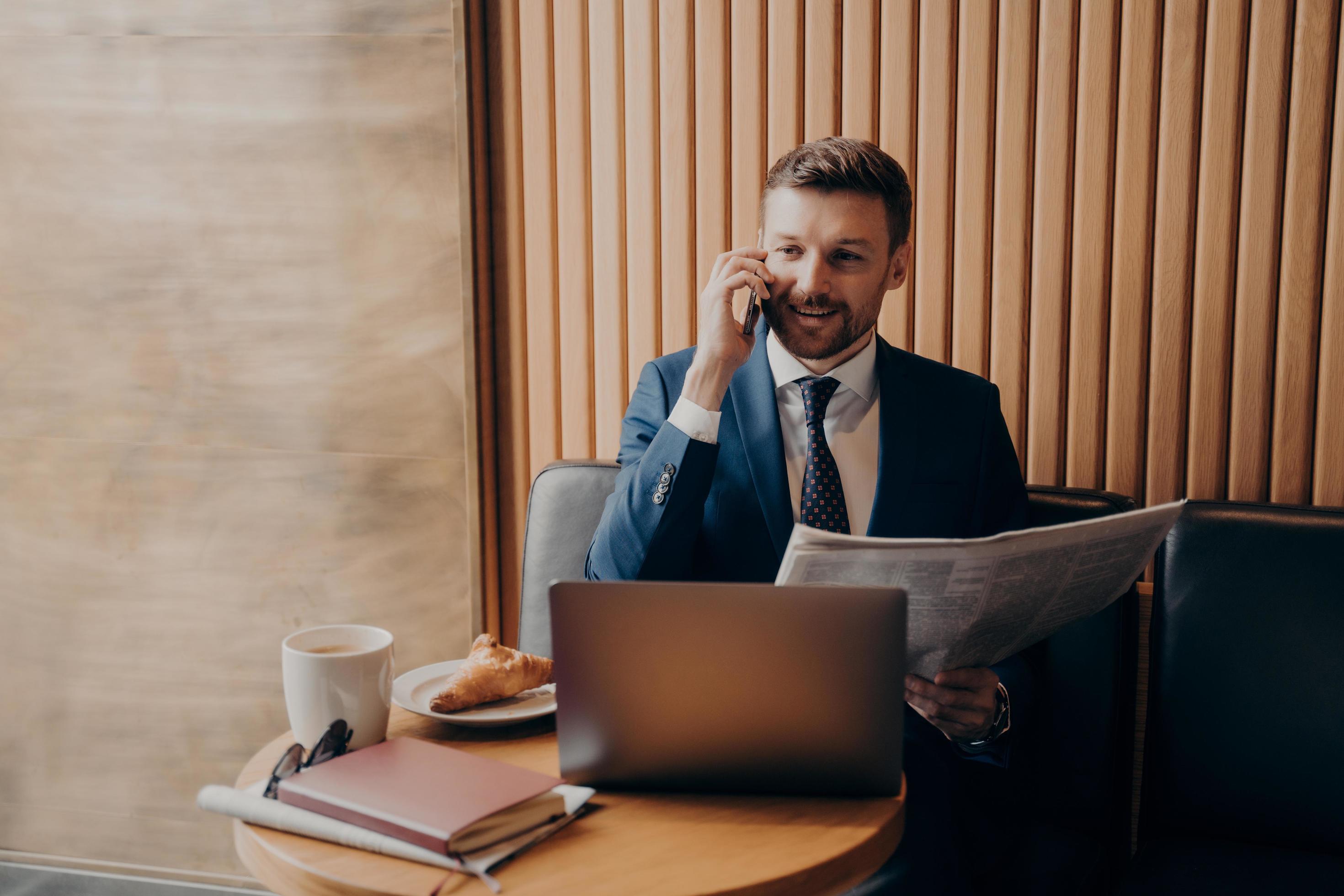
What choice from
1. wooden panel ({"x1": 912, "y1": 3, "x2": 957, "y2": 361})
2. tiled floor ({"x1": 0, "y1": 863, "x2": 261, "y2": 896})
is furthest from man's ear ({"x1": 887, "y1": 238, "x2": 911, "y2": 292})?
tiled floor ({"x1": 0, "y1": 863, "x2": 261, "y2": 896})

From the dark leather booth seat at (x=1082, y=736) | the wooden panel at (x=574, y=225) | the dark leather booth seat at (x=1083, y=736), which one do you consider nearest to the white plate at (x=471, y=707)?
the dark leather booth seat at (x=1083, y=736)

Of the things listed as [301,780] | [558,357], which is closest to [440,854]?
[301,780]

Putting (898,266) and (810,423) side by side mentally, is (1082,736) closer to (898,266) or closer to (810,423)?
(810,423)

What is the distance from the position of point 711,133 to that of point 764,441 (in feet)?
2.78

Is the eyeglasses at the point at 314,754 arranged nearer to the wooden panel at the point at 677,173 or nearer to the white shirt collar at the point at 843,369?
the white shirt collar at the point at 843,369

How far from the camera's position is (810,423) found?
5.63 ft

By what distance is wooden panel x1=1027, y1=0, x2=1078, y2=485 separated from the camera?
198cm

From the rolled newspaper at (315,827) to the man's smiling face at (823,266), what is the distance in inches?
43.9

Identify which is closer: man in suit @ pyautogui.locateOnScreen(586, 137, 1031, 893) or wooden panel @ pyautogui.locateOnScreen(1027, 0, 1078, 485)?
man in suit @ pyautogui.locateOnScreen(586, 137, 1031, 893)

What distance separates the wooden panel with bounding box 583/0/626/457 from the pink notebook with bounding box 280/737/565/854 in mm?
1250

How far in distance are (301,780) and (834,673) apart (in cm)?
56

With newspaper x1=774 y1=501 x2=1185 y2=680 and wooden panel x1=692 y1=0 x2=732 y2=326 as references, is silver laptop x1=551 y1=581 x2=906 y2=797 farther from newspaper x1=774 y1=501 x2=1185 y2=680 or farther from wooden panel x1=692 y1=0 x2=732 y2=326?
wooden panel x1=692 y1=0 x2=732 y2=326

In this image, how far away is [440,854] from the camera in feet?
3.00

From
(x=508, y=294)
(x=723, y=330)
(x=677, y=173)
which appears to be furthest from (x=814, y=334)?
(x=508, y=294)
